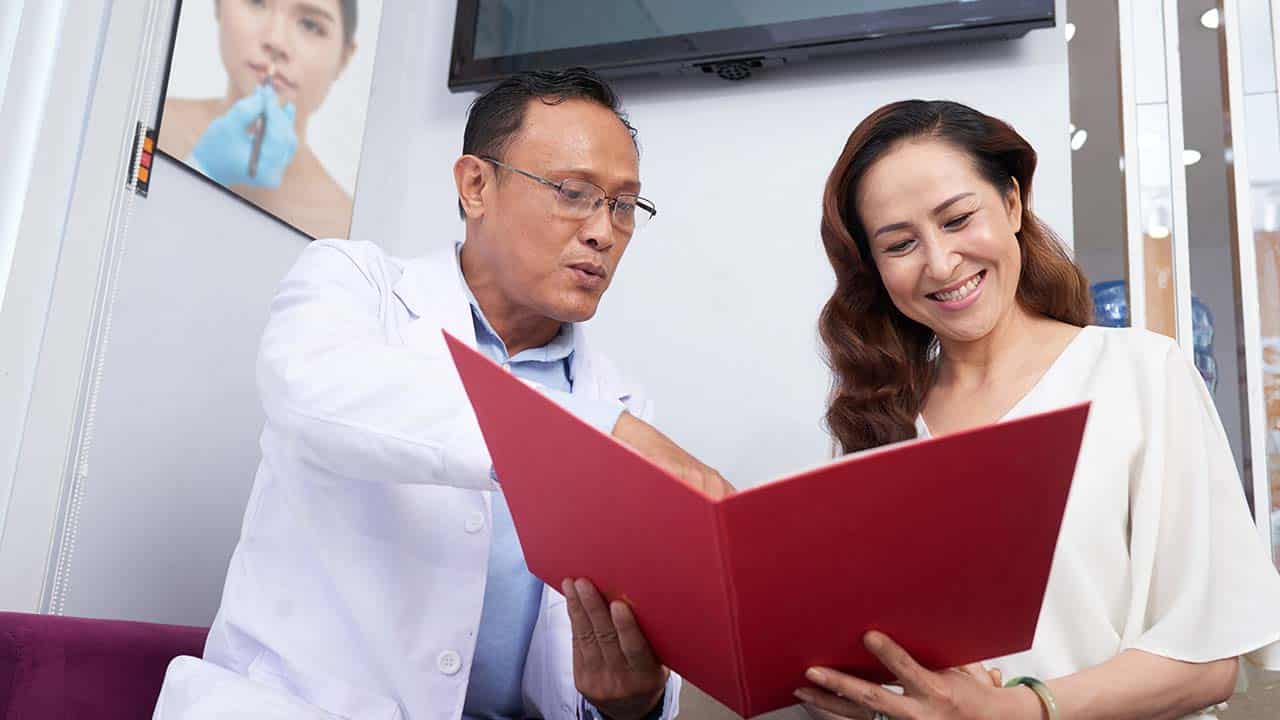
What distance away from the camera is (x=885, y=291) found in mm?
1577

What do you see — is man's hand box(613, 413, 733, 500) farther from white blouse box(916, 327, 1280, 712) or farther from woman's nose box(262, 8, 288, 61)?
woman's nose box(262, 8, 288, 61)

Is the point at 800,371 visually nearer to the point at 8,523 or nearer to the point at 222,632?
the point at 222,632

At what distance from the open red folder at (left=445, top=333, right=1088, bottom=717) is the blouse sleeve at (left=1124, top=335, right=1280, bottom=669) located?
1.30ft

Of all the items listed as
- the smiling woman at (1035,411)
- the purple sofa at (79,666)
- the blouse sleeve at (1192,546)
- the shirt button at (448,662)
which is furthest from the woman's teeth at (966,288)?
the purple sofa at (79,666)

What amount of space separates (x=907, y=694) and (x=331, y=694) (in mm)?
651

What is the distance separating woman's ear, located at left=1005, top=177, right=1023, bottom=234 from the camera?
141cm

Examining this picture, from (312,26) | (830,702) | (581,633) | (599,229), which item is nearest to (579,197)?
(599,229)

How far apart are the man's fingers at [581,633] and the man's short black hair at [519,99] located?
2.30 ft

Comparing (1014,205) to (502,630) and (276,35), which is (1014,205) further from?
(276,35)

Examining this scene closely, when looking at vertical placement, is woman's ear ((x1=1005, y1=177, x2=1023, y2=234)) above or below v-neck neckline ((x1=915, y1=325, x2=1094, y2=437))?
above

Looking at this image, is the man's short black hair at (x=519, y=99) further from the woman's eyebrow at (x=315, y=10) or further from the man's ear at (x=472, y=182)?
the woman's eyebrow at (x=315, y=10)

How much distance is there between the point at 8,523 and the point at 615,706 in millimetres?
893

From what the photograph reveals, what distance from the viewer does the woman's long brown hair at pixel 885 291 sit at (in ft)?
4.70

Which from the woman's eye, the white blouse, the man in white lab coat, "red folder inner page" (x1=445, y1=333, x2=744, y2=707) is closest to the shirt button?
the man in white lab coat
